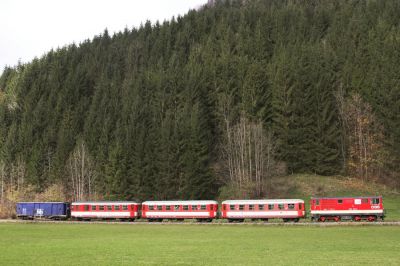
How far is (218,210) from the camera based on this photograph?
67250 millimetres

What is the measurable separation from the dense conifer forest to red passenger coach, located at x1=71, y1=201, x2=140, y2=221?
1269cm

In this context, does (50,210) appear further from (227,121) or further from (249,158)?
(227,121)

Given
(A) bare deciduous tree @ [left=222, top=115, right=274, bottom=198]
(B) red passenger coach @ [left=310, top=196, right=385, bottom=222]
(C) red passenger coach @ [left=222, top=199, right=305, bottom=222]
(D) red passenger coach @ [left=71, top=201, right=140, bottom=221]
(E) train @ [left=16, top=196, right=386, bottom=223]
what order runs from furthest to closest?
(A) bare deciduous tree @ [left=222, top=115, right=274, bottom=198]
(D) red passenger coach @ [left=71, top=201, right=140, bottom=221]
(C) red passenger coach @ [left=222, top=199, right=305, bottom=222]
(E) train @ [left=16, top=196, right=386, bottom=223]
(B) red passenger coach @ [left=310, top=196, right=385, bottom=222]

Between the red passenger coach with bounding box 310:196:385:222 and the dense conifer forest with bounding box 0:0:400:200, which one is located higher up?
the dense conifer forest with bounding box 0:0:400:200

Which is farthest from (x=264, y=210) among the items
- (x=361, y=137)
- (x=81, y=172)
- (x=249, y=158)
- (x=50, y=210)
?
(x=81, y=172)

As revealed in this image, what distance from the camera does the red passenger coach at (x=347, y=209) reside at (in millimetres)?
56375

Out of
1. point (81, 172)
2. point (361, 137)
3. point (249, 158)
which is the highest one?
point (361, 137)

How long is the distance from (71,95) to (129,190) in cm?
5288

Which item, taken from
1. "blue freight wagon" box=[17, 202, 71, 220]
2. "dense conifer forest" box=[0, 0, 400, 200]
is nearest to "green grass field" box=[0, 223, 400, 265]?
"blue freight wagon" box=[17, 202, 71, 220]

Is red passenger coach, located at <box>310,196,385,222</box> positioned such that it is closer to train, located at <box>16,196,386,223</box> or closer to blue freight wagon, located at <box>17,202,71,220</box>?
train, located at <box>16,196,386,223</box>

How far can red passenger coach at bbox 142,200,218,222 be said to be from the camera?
64.6 meters

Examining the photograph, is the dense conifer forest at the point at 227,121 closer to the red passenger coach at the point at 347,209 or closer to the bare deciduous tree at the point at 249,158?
the bare deciduous tree at the point at 249,158

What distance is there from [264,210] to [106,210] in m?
24.7

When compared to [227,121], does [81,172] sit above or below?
below
